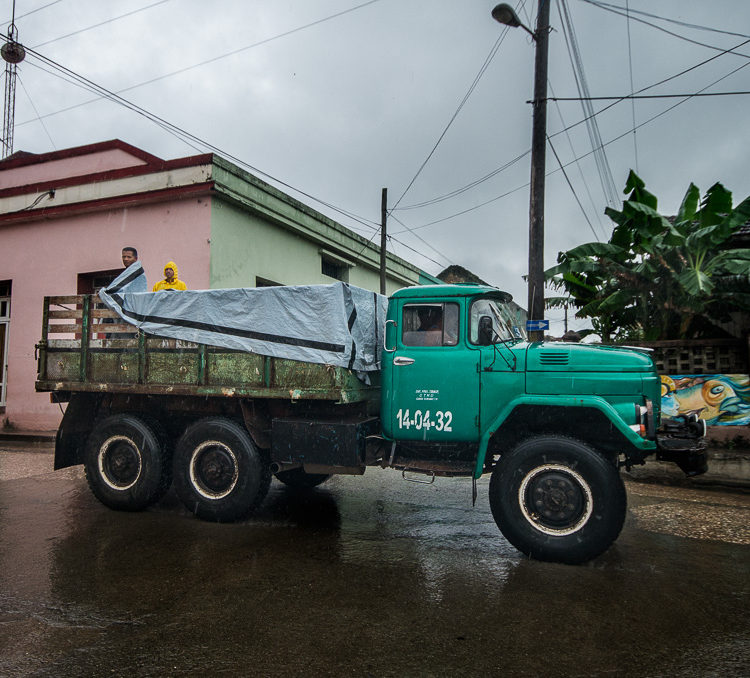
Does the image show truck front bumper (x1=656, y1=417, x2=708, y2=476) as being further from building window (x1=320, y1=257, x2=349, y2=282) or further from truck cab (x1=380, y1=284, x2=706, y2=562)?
building window (x1=320, y1=257, x2=349, y2=282)

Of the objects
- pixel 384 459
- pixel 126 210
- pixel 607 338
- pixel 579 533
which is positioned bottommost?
pixel 579 533

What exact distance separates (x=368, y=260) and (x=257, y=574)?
15.0 metres

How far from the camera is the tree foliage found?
9.76 meters

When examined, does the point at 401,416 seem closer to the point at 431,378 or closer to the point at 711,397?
the point at 431,378

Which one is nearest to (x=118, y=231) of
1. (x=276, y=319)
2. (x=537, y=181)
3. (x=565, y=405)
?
(x=276, y=319)

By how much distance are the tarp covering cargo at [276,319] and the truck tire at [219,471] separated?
3.11 feet

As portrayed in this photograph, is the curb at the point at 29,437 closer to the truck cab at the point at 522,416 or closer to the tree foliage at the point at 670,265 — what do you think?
Result: the truck cab at the point at 522,416

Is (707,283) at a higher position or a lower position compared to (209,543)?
higher

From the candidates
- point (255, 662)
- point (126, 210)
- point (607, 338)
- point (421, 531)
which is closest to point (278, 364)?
point (421, 531)

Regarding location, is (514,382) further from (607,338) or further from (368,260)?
(368,260)

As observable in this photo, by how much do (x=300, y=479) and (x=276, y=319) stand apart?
8.52ft

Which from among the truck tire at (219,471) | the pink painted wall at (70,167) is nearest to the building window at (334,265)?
the pink painted wall at (70,167)

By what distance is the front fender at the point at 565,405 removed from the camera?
458cm

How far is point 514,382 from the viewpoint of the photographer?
509 centimetres
